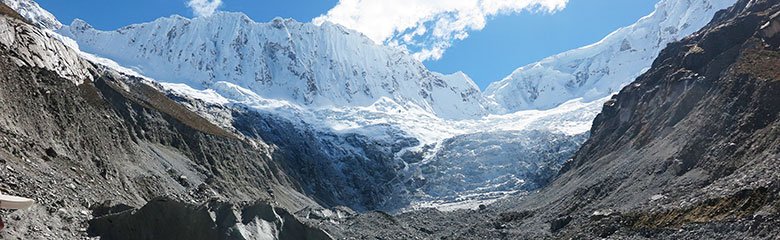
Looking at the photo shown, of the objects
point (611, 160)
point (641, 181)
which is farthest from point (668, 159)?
point (611, 160)

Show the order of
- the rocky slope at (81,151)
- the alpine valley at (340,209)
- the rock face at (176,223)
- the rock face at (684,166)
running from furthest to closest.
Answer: the rock face at (684,166)
the alpine valley at (340,209)
the rocky slope at (81,151)
the rock face at (176,223)

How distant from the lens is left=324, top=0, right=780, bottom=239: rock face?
1681 inches

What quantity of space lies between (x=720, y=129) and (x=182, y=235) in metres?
57.7

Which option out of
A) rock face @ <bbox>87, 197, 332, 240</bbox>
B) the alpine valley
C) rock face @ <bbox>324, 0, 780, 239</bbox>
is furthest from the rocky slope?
rock face @ <bbox>324, 0, 780, 239</bbox>

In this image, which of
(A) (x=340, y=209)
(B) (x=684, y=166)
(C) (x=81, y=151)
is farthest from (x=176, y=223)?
(A) (x=340, y=209)

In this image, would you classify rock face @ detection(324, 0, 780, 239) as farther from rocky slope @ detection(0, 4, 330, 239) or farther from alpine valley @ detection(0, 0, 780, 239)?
rocky slope @ detection(0, 4, 330, 239)

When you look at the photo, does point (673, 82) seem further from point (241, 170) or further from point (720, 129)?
point (241, 170)

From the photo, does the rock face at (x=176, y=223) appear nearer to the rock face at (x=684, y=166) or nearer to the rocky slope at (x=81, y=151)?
the rocky slope at (x=81, y=151)

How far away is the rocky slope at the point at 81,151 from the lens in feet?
103

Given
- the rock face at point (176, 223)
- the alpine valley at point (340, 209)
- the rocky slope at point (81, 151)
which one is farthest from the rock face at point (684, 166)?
the rock face at point (176, 223)

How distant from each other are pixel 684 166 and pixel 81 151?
55.1 meters

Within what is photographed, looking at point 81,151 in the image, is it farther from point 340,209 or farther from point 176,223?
point 340,209

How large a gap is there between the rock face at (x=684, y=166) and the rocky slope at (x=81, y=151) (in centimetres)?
2039

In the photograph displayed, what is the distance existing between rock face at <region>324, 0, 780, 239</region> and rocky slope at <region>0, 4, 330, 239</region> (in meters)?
20.4
